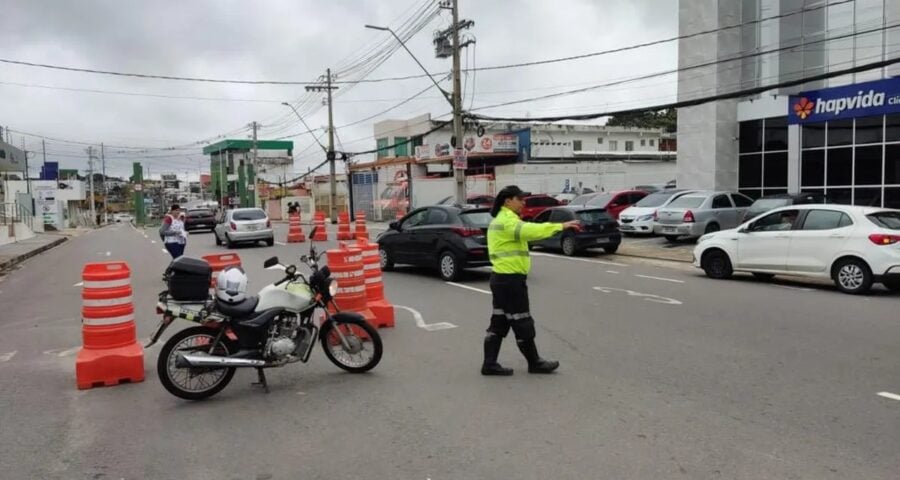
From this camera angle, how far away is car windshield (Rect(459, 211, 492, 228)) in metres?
13.9

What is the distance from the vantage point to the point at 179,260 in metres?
6.23

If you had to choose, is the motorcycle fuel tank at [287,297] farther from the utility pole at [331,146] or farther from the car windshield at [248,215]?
the utility pole at [331,146]

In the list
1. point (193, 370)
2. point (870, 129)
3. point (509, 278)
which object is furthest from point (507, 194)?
point (870, 129)

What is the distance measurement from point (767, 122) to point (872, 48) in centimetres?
414

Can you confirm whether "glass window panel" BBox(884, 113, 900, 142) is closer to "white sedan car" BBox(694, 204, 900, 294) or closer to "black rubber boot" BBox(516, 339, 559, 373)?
"white sedan car" BBox(694, 204, 900, 294)

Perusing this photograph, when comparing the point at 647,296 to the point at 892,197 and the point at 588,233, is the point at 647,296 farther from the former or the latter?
the point at 892,197

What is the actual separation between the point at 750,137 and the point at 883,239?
17321 millimetres

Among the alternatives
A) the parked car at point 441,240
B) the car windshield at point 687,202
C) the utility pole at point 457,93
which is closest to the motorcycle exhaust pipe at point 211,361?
the parked car at point 441,240

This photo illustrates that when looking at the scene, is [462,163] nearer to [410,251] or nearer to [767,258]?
[410,251]

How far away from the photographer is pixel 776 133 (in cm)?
2619

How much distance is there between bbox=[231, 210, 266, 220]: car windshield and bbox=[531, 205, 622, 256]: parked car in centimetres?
1121

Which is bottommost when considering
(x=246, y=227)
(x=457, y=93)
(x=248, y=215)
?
(x=246, y=227)

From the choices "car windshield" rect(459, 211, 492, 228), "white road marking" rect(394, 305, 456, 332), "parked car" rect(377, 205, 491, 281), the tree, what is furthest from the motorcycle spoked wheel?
the tree

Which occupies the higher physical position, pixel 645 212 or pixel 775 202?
pixel 775 202
